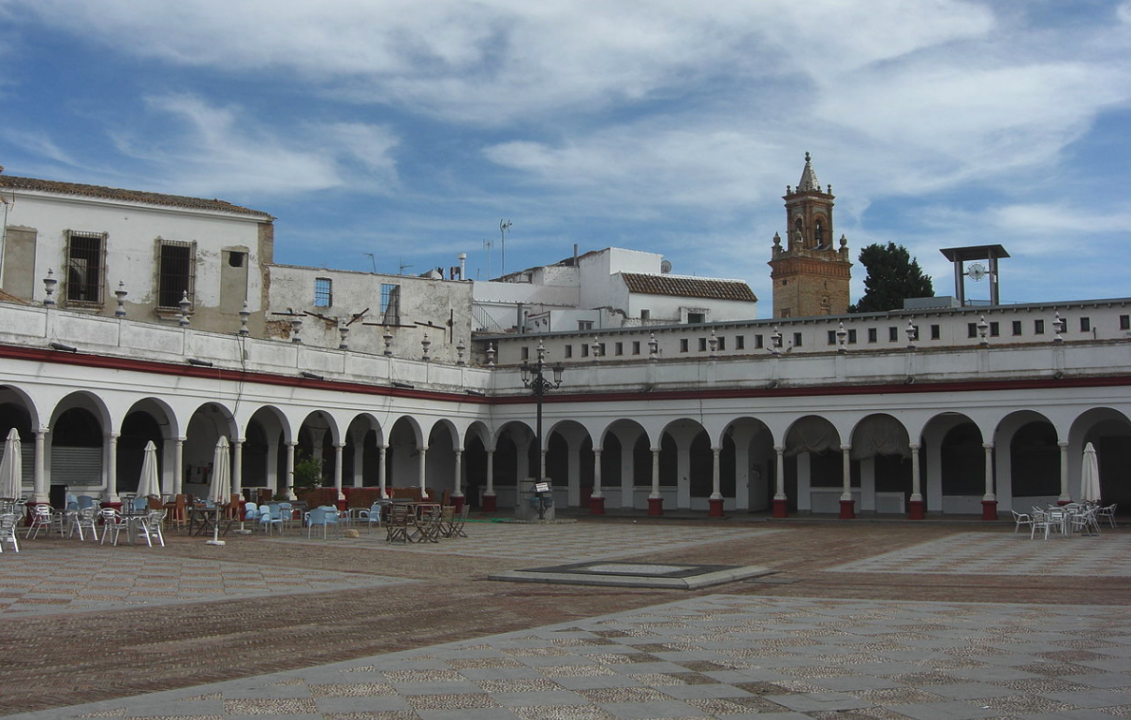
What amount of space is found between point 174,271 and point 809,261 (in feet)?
156

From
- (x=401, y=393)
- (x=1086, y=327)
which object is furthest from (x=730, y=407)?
(x=1086, y=327)

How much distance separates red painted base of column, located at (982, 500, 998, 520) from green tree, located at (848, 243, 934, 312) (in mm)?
38001

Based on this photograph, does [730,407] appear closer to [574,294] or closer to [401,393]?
[401,393]

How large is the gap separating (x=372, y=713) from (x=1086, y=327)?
40.9 m

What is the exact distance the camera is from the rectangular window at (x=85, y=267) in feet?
128

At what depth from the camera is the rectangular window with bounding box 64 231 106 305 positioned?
38938mm

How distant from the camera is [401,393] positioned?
39.2 metres

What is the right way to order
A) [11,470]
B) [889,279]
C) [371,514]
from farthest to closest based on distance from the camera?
[889,279] → [371,514] → [11,470]

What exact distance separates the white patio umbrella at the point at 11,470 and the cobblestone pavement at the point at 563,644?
127 inches

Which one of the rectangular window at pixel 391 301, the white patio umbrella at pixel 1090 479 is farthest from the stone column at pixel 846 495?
the rectangular window at pixel 391 301

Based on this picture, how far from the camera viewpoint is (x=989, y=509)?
35281 mm

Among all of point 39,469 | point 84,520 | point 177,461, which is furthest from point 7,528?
point 177,461

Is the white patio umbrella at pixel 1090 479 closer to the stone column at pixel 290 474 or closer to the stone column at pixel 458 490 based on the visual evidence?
the stone column at pixel 458 490

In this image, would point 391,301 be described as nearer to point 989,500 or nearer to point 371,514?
point 371,514
